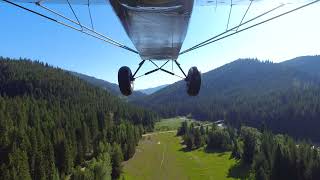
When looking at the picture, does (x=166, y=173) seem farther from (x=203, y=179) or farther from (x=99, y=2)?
(x=99, y=2)

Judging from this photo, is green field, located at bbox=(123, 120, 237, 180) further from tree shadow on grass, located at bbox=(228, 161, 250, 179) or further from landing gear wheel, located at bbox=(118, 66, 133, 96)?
landing gear wheel, located at bbox=(118, 66, 133, 96)

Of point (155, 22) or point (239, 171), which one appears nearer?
point (155, 22)

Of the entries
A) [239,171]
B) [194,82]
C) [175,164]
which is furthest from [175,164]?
[194,82]

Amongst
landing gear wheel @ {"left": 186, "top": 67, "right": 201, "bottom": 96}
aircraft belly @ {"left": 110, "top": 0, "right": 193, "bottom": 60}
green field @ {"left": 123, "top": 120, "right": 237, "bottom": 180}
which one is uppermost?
aircraft belly @ {"left": 110, "top": 0, "right": 193, "bottom": 60}

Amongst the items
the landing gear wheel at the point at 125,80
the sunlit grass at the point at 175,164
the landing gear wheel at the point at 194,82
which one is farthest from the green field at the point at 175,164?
the landing gear wheel at the point at 125,80

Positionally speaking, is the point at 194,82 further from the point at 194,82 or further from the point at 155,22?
the point at 155,22

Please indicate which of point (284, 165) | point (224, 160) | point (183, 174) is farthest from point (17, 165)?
point (224, 160)

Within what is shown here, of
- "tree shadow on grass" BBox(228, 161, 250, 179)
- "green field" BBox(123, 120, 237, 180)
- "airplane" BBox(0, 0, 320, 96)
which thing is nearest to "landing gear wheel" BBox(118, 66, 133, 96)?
"airplane" BBox(0, 0, 320, 96)
